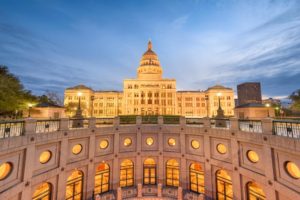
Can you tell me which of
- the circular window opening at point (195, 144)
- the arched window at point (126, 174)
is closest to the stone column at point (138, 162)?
the arched window at point (126, 174)

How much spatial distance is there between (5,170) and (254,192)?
1735 cm

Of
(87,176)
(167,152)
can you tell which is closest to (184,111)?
(167,152)

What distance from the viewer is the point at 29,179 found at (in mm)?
9516

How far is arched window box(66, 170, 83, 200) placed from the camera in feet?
41.2

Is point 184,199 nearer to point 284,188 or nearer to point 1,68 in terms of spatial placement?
point 284,188

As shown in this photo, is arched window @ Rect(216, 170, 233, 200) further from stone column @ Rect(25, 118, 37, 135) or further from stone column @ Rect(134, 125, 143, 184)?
stone column @ Rect(25, 118, 37, 135)

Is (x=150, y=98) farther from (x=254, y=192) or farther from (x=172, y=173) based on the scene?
(x=254, y=192)

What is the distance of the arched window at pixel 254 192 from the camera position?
10244mm

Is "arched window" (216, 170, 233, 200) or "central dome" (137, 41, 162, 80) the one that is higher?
"central dome" (137, 41, 162, 80)

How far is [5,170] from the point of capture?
27.6 ft

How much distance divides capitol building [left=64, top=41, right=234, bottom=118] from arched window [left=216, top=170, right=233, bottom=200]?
2356 inches

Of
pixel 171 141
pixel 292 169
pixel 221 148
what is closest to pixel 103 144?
pixel 171 141

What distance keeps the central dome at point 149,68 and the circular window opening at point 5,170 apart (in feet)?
240

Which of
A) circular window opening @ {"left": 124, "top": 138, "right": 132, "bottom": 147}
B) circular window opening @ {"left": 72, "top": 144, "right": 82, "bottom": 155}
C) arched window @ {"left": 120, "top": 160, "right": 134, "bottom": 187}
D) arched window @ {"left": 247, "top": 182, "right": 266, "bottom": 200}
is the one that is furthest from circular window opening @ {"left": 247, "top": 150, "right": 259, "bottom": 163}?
circular window opening @ {"left": 72, "top": 144, "right": 82, "bottom": 155}
